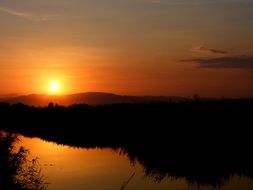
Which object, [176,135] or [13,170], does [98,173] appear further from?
[176,135]

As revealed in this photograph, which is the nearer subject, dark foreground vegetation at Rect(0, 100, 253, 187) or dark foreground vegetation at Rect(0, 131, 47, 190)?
dark foreground vegetation at Rect(0, 131, 47, 190)

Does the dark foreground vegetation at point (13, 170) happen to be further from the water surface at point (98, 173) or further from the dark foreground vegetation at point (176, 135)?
the dark foreground vegetation at point (176, 135)

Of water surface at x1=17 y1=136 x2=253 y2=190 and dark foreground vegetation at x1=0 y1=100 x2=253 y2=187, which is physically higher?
dark foreground vegetation at x1=0 y1=100 x2=253 y2=187

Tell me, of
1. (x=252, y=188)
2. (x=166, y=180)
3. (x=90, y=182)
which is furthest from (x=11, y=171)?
(x=252, y=188)

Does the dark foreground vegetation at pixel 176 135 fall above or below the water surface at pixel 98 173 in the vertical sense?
above

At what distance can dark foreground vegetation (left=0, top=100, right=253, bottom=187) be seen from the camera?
24.8 metres

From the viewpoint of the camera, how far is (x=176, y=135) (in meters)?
34.3

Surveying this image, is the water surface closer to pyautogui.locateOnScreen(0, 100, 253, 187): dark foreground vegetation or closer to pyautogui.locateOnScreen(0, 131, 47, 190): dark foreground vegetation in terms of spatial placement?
pyautogui.locateOnScreen(0, 100, 253, 187): dark foreground vegetation

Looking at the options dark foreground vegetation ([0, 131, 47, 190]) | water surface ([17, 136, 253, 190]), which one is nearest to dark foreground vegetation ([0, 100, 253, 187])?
water surface ([17, 136, 253, 190])

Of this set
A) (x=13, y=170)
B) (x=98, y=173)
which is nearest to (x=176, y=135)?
(x=98, y=173)

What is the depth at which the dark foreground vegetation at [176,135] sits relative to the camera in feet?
81.4

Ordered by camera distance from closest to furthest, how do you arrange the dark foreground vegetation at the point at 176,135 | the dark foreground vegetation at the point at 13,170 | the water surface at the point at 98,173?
the dark foreground vegetation at the point at 13,170 → the water surface at the point at 98,173 → the dark foreground vegetation at the point at 176,135

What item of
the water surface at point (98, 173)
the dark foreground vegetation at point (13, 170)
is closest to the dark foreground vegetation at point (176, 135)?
the water surface at point (98, 173)

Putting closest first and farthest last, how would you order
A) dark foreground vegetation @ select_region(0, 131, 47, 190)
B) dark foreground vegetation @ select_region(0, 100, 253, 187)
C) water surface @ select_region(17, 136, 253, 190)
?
dark foreground vegetation @ select_region(0, 131, 47, 190) → water surface @ select_region(17, 136, 253, 190) → dark foreground vegetation @ select_region(0, 100, 253, 187)
